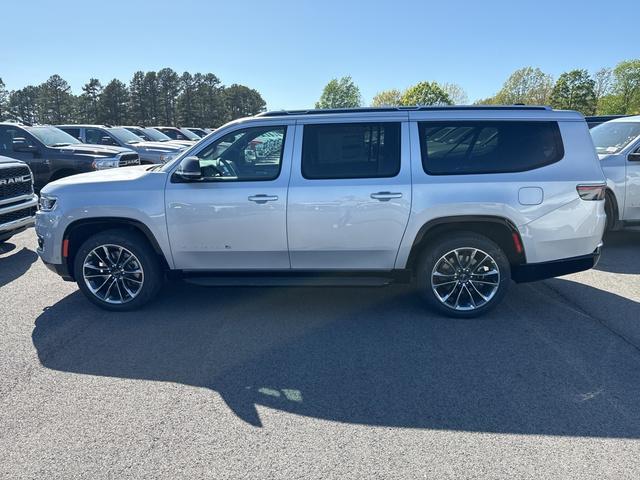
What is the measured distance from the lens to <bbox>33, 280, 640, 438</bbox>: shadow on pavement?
120 inches

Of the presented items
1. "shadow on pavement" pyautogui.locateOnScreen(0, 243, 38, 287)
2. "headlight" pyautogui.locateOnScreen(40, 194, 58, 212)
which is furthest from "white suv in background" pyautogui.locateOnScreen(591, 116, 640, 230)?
"shadow on pavement" pyautogui.locateOnScreen(0, 243, 38, 287)

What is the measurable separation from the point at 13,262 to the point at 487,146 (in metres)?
6.64

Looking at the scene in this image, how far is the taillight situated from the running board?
6.38 feet

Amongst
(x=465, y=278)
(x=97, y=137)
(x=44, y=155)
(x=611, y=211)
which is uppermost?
(x=97, y=137)

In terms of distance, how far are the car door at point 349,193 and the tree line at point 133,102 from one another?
74093 millimetres

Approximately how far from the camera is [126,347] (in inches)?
157

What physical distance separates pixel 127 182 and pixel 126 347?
1636 millimetres

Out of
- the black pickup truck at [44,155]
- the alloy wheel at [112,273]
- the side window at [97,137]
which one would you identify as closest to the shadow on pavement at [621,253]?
the alloy wheel at [112,273]

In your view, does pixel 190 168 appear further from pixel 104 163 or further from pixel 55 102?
pixel 55 102

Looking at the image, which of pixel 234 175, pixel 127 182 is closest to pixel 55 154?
pixel 127 182

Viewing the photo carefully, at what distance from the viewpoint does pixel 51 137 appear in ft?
35.0

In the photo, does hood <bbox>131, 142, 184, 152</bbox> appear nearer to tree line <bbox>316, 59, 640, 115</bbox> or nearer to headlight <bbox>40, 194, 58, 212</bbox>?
headlight <bbox>40, 194, 58, 212</bbox>

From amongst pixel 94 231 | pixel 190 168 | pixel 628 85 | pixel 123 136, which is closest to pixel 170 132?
pixel 123 136

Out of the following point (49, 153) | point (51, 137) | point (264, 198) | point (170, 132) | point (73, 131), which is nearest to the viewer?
point (264, 198)
